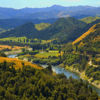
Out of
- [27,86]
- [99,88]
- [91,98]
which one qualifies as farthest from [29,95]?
[99,88]

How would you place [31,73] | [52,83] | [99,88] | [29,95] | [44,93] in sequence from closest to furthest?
[29,95], [44,93], [52,83], [31,73], [99,88]

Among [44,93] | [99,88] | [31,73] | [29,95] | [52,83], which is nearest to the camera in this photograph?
[29,95]

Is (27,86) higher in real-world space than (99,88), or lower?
higher

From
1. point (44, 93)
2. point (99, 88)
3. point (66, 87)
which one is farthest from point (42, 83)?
point (99, 88)

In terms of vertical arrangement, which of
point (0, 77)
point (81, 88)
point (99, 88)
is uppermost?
point (0, 77)

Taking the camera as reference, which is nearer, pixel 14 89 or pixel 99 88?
pixel 14 89

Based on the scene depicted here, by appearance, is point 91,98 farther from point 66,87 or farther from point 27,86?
point 27,86
